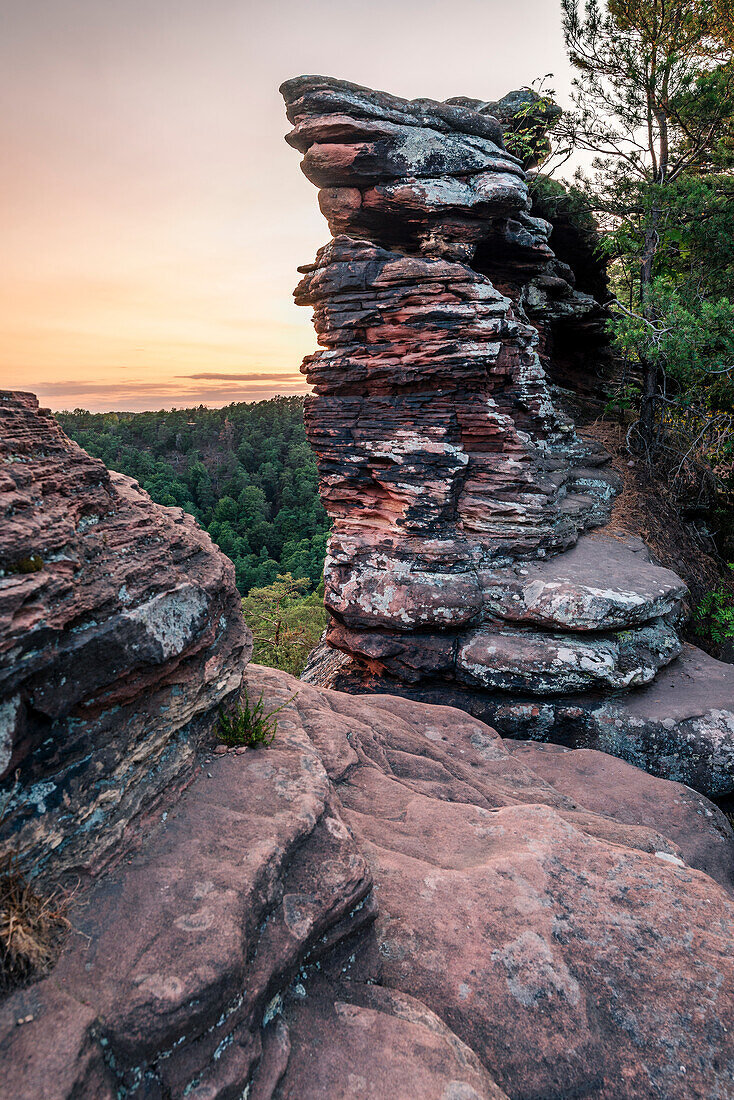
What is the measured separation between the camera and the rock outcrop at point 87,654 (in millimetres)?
2762

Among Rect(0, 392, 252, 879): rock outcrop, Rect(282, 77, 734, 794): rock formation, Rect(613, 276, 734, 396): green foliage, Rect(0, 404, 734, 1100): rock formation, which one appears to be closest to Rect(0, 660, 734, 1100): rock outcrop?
Rect(0, 404, 734, 1100): rock formation

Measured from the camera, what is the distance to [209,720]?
13.8ft

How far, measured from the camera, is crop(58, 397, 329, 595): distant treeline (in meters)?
53.1

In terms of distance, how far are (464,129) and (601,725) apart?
10.4 m

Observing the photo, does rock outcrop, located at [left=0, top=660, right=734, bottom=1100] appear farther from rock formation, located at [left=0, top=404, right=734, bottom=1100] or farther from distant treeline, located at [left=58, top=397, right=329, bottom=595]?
distant treeline, located at [left=58, top=397, right=329, bottom=595]

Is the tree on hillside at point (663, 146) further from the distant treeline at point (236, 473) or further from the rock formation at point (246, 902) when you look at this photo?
the distant treeline at point (236, 473)

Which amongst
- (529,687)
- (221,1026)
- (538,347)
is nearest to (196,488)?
(538,347)

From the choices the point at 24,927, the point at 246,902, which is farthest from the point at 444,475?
the point at 24,927

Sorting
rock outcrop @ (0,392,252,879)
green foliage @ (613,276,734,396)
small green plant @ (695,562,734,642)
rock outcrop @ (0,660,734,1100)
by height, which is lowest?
small green plant @ (695,562,734,642)

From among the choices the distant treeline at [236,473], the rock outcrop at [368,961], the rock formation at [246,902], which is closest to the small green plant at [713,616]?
the rock outcrop at [368,961]

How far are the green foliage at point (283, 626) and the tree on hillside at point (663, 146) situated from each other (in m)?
13.8

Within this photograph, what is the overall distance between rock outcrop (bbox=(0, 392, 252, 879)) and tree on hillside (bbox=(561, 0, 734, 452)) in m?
9.51

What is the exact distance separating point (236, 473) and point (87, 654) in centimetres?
6865

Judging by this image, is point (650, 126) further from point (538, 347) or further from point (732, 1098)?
point (732, 1098)
